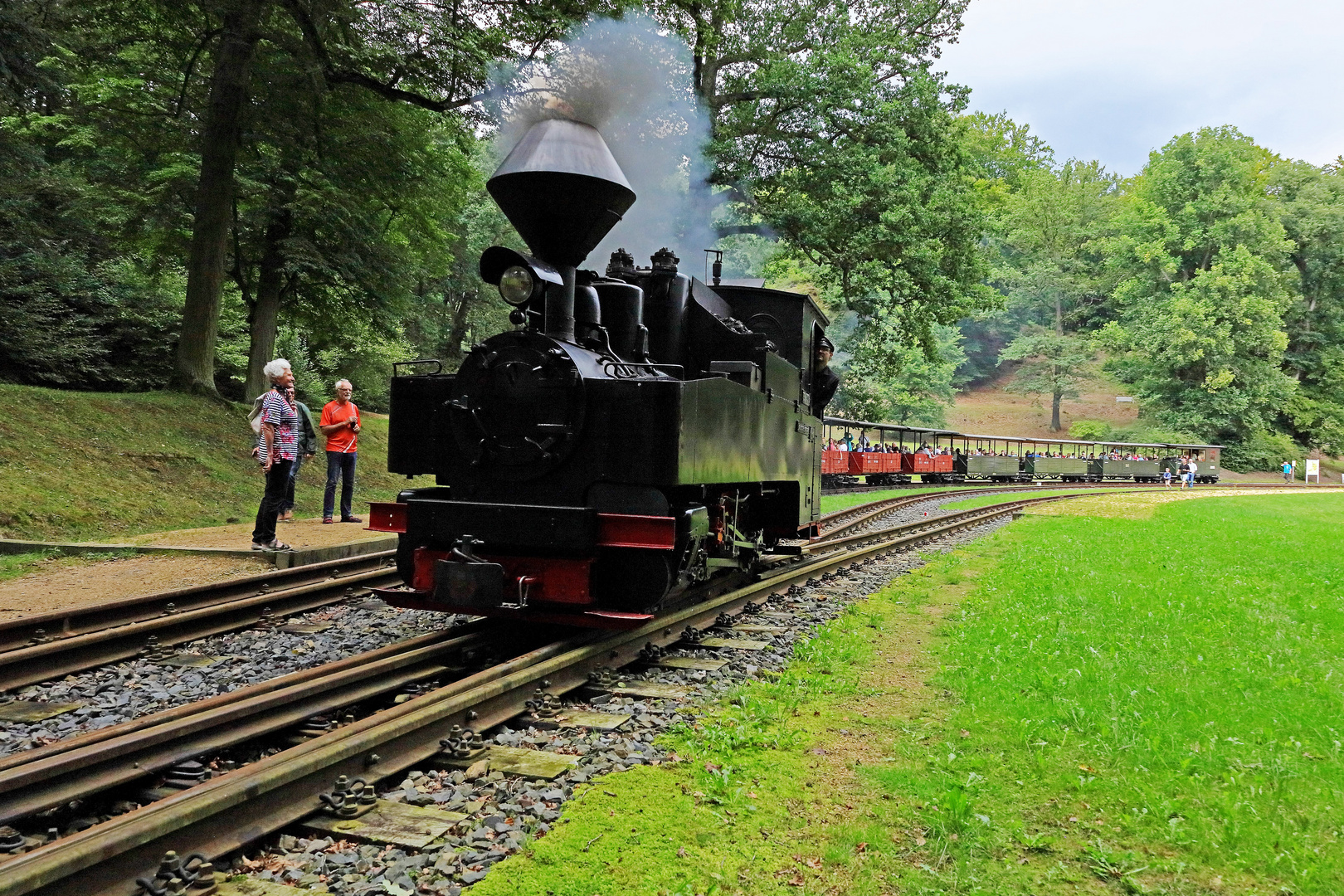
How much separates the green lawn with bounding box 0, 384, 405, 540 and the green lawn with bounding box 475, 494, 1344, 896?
8.85 meters

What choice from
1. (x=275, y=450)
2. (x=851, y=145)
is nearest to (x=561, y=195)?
(x=275, y=450)

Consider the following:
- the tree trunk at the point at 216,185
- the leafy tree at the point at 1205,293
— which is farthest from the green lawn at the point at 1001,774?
the leafy tree at the point at 1205,293

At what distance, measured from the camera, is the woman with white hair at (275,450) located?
828cm

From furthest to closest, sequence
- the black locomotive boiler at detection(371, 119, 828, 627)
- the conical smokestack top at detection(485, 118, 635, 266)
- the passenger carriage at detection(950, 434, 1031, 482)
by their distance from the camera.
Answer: the passenger carriage at detection(950, 434, 1031, 482)
the conical smokestack top at detection(485, 118, 635, 266)
the black locomotive boiler at detection(371, 119, 828, 627)

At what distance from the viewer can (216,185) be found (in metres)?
14.9

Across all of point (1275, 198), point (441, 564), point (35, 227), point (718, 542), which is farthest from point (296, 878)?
point (1275, 198)

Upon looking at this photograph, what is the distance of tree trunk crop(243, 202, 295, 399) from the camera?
54.1 ft

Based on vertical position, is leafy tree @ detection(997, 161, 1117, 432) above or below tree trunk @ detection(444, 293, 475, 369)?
above

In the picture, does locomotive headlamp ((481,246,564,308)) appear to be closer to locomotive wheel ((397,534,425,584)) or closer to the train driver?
locomotive wheel ((397,534,425,584))

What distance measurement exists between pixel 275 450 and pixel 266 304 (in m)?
10.1

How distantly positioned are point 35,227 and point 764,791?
19.1 m

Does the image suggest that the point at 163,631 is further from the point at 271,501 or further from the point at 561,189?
the point at 561,189

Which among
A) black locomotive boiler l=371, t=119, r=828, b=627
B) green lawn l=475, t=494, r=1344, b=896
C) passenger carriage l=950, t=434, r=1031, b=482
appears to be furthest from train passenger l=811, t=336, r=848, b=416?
passenger carriage l=950, t=434, r=1031, b=482

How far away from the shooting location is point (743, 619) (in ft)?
22.7
